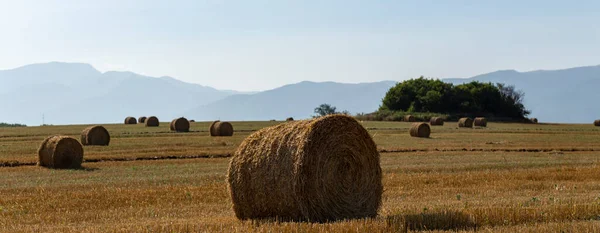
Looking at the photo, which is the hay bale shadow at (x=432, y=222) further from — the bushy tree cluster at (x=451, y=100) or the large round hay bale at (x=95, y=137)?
the bushy tree cluster at (x=451, y=100)

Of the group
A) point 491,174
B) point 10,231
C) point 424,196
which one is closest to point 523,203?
point 424,196

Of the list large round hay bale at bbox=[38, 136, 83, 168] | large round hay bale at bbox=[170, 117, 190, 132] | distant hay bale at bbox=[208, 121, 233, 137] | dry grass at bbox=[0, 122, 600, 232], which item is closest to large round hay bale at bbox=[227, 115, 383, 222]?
dry grass at bbox=[0, 122, 600, 232]

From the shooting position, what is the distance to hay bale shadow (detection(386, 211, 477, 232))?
1091 cm

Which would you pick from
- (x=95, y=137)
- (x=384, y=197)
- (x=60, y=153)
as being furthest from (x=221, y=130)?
(x=384, y=197)

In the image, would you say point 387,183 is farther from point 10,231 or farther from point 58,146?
point 58,146

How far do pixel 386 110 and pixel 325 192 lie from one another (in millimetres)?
78491

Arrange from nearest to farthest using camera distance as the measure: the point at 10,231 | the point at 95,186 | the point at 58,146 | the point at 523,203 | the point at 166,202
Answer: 1. the point at 10,231
2. the point at 523,203
3. the point at 166,202
4. the point at 95,186
5. the point at 58,146

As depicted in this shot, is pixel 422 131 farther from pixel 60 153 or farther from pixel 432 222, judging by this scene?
pixel 432 222

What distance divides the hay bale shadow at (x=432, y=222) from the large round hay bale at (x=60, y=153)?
1734 centimetres

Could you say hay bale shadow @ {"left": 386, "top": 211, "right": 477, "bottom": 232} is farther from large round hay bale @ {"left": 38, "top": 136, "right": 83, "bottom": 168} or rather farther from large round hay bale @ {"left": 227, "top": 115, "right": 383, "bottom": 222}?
large round hay bale @ {"left": 38, "top": 136, "right": 83, "bottom": 168}

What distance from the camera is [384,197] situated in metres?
16.2

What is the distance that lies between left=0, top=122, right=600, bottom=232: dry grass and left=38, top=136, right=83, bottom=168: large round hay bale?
1.80ft

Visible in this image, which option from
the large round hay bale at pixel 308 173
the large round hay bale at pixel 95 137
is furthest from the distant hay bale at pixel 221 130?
the large round hay bale at pixel 308 173

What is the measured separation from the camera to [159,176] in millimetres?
21688
